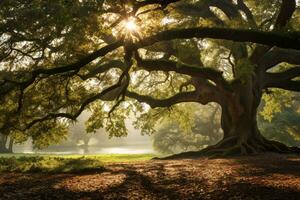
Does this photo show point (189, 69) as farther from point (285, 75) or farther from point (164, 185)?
point (164, 185)

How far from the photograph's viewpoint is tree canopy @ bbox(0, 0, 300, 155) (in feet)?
45.2

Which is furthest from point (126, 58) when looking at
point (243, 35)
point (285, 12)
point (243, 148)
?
point (243, 148)

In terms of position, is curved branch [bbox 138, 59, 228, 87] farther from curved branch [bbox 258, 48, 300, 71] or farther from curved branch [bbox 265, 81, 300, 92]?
curved branch [bbox 265, 81, 300, 92]

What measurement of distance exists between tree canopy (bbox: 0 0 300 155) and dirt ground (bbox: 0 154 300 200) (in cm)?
415

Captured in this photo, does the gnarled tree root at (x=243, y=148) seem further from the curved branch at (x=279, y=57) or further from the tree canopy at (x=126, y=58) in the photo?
the curved branch at (x=279, y=57)

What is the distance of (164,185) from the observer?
10.9 metres

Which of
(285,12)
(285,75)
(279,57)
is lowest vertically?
(285,75)

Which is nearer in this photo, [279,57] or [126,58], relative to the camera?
[126,58]

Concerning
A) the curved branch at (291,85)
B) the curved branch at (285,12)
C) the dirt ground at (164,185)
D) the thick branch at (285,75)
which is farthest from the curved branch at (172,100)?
the dirt ground at (164,185)

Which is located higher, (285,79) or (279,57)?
(279,57)

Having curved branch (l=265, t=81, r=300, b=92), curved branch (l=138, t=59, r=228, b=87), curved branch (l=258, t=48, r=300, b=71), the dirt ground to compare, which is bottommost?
the dirt ground

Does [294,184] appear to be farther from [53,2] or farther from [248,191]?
[53,2]

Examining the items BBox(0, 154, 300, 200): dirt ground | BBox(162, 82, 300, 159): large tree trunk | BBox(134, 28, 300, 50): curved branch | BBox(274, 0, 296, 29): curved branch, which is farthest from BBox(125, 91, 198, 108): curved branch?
BBox(134, 28, 300, 50): curved branch

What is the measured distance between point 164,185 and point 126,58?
5545 millimetres
